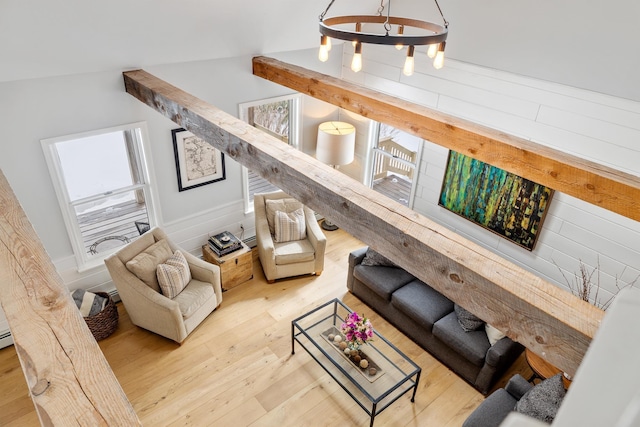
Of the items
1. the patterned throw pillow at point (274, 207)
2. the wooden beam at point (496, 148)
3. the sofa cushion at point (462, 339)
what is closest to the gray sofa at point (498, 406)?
the sofa cushion at point (462, 339)

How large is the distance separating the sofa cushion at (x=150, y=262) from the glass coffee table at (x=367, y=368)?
1576 millimetres

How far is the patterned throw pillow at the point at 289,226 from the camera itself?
5777 mm

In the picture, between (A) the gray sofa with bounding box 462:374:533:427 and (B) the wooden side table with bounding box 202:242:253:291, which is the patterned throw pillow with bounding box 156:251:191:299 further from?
(A) the gray sofa with bounding box 462:374:533:427

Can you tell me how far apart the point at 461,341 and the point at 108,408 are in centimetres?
374

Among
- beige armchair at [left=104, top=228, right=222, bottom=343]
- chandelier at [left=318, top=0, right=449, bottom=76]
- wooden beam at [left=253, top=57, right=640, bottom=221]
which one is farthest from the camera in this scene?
beige armchair at [left=104, top=228, right=222, bottom=343]

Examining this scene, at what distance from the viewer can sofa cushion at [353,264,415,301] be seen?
16.6 feet

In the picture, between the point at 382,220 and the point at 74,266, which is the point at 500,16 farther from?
the point at 74,266

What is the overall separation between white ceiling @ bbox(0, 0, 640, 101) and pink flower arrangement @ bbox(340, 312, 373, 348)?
288 centimetres

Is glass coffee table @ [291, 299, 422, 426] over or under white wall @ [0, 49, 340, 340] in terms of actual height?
under

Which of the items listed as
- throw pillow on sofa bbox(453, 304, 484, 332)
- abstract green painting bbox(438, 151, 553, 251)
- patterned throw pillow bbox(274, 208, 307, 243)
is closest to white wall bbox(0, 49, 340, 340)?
patterned throw pillow bbox(274, 208, 307, 243)

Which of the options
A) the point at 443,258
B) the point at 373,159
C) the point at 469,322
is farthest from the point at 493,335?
the point at 373,159

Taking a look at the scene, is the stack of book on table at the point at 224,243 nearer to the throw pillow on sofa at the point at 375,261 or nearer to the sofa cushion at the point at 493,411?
the throw pillow on sofa at the point at 375,261

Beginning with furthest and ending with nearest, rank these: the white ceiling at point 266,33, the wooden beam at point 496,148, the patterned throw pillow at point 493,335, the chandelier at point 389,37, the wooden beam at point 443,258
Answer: the patterned throw pillow at point 493,335 → the white ceiling at point 266,33 → the wooden beam at point 496,148 → the chandelier at point 389,37 → the wooden beam at point 443,258

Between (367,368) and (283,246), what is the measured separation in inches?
81.0
